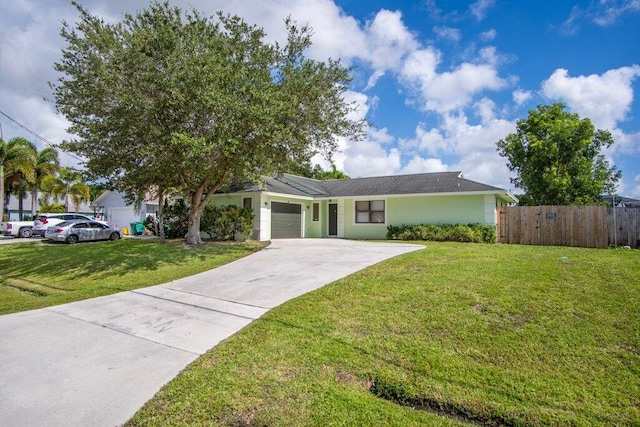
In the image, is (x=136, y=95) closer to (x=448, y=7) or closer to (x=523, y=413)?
(x=448, y=7)

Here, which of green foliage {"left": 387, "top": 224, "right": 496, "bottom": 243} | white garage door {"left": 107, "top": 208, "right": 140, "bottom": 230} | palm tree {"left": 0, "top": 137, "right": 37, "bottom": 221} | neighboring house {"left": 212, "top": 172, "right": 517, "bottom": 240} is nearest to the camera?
green foliage {"left": 387, "top": 224, "right": 496, "bottom": 243}

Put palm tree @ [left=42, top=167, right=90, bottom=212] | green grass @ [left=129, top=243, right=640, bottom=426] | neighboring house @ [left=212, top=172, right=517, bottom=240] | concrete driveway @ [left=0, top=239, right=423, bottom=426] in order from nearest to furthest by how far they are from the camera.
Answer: green grass @ [left=129, top=243, right=640, bottom=426], concrete driveway @ [left=0, top=239, right=423, bottom=426], neighboring house @ [left=212, top=172, right=517, bottom=240], palm tree @ [left=42, top=167, right=90, bottom=212]

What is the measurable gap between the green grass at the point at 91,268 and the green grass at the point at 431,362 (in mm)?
4870

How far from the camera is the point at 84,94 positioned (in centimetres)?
1140

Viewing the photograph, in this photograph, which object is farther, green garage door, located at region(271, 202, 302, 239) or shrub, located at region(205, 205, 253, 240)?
green garage door, located at region(271, 202, 302, 239)

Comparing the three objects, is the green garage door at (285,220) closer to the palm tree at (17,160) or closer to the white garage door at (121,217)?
the white garage door at (121,217)

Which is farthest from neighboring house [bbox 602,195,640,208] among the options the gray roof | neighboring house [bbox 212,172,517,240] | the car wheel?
the car wheel

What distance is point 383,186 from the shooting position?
20.0 metres

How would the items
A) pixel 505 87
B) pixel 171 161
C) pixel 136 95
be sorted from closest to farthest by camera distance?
pixel 136 95
pixel 171 161
pixel 505 87

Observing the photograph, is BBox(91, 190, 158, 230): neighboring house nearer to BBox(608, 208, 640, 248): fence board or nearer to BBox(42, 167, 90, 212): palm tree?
BBox(42, 167, 90, 212): palm tree

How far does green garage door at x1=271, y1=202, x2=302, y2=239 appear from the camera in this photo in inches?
740

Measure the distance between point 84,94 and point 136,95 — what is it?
1930 millimetres

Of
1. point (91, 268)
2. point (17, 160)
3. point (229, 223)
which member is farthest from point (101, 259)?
point (17, 160)

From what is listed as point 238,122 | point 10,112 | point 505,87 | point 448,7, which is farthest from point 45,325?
point 10,112
